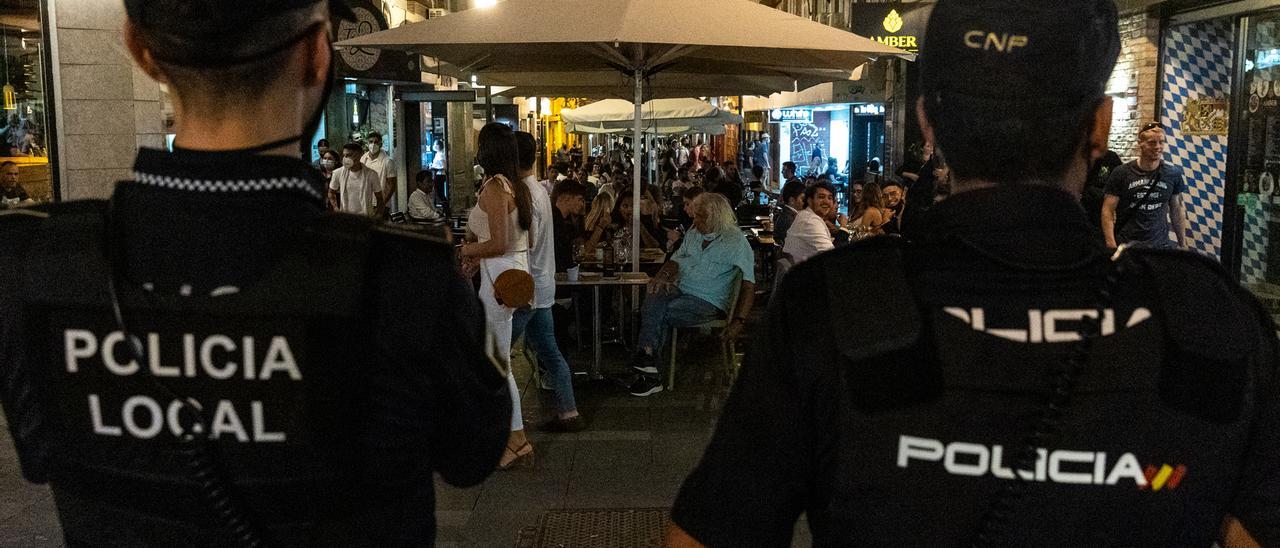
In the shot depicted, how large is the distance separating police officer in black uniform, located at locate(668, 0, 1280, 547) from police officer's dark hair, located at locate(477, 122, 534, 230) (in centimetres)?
433

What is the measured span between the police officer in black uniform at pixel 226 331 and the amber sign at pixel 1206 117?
11.0 m

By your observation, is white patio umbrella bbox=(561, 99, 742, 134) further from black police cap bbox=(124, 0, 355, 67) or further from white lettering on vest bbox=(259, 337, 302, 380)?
white lettering on vest bbox=(259, 337, 302, 380)

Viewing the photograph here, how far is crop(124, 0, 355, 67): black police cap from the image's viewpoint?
5.25 ft

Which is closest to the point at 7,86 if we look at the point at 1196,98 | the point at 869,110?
the point at 1196,98

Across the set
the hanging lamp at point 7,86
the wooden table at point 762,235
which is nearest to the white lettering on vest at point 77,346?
the hanging lamp at point 7,86

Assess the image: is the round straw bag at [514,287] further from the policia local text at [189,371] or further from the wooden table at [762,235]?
the wooden table at [762,235]

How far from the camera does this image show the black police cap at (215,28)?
5.25 ft

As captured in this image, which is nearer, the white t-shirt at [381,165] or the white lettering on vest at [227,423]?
the white lettering on vest at [227,423]

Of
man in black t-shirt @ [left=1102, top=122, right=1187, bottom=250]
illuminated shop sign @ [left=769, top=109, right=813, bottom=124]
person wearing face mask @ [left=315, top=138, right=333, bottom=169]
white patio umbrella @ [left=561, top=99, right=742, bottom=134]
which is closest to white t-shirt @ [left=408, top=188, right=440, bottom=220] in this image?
person wearing face mask @ [left=315, top=138, right=333, bottom=169]

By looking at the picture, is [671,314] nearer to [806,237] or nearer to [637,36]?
[806,237]

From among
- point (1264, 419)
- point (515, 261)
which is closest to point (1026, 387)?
point (1264, 419)

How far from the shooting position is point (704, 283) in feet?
25.4

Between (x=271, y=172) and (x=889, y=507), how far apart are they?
3.38 feet

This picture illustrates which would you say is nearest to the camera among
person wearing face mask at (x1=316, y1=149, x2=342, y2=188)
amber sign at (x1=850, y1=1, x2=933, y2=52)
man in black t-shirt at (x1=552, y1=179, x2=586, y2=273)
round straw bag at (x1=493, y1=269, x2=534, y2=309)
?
round straw bag at (x1=493, y1=269, x2=534, y2=309)
